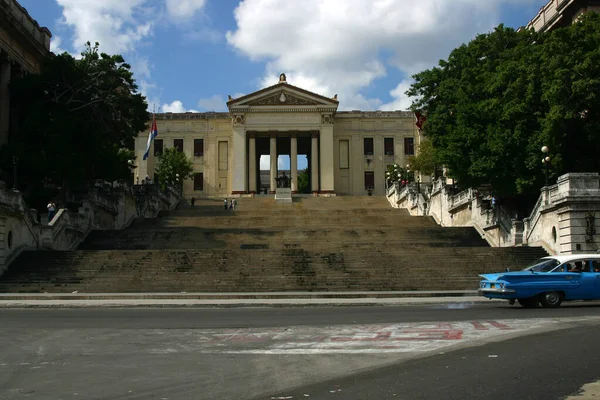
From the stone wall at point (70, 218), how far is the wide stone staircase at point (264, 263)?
85cm

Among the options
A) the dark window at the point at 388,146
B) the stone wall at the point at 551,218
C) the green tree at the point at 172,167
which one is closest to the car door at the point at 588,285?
the stone wall at the point at 551,218

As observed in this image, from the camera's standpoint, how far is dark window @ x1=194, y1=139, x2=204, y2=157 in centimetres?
8956

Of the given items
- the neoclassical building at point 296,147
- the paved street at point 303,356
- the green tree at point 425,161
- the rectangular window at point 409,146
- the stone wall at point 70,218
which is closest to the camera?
the paved street at point 303,356

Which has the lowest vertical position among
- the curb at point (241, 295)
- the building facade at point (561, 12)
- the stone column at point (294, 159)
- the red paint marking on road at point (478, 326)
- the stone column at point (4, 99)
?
the red paint marking on road at point (478, 326)

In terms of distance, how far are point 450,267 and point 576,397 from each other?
22.1 metres

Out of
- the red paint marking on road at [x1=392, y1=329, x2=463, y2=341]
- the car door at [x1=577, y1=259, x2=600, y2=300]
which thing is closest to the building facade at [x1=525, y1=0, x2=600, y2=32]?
the car door at [x1=577, y1=259, x2=600, y2=300]

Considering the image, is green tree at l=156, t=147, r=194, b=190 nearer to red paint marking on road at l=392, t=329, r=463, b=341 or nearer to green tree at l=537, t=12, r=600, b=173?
green tree at l=537, t=12, r=600, b=173

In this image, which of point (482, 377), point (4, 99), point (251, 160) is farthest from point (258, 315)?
point (251, 160)

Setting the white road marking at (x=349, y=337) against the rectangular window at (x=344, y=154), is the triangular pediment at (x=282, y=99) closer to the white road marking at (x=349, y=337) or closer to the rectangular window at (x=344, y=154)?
the rectangular window at (x=344, y=154)

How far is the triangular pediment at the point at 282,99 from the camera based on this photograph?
84312 millimetres

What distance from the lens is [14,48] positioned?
154 ft

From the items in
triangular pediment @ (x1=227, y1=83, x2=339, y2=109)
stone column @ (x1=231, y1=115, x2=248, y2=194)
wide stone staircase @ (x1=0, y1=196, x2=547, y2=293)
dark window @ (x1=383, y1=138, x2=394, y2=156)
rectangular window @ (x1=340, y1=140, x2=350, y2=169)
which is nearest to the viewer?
wide stone staircase @ (x1=0, y1=196, x2=547, y2=293)

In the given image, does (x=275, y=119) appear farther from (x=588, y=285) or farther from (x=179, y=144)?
(x=588, y=285)

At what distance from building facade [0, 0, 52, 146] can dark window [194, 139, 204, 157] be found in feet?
128
